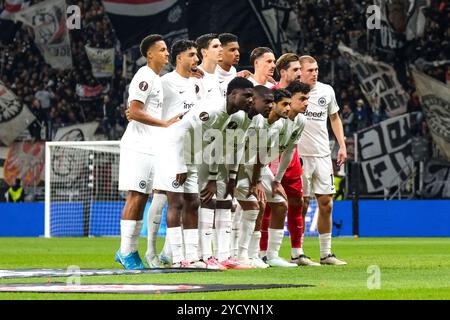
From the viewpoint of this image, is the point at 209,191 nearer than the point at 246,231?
Yes

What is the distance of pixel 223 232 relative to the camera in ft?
35.6

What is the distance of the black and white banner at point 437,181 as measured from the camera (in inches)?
914

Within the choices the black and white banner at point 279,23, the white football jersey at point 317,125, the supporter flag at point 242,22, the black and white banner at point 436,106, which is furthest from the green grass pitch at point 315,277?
the black and white banner at point 279,23

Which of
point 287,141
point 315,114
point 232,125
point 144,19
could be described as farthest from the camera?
point 144,19

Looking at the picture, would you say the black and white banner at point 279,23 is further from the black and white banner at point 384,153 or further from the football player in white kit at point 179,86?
the football player in white kit at point 179,86

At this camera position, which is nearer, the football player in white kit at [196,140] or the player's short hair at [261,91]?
the football player in white kit at [196,140]

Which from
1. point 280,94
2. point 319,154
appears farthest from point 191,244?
point 319,154

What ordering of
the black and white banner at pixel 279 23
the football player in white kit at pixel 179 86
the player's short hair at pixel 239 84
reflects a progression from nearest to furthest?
the player's short hair at pixel 239 84 → the football player in white kit at pixel 179 86 → the black and white banner at pixel 279 23

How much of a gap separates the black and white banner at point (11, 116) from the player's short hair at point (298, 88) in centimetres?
1610

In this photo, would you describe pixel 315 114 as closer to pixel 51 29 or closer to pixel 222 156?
pixel 222 156

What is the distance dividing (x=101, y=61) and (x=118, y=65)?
1.75ft

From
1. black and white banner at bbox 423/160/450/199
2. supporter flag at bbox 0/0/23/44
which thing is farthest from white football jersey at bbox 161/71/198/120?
supporter flag at bbox 0/0/23/44

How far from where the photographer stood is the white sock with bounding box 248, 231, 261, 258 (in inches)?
446
